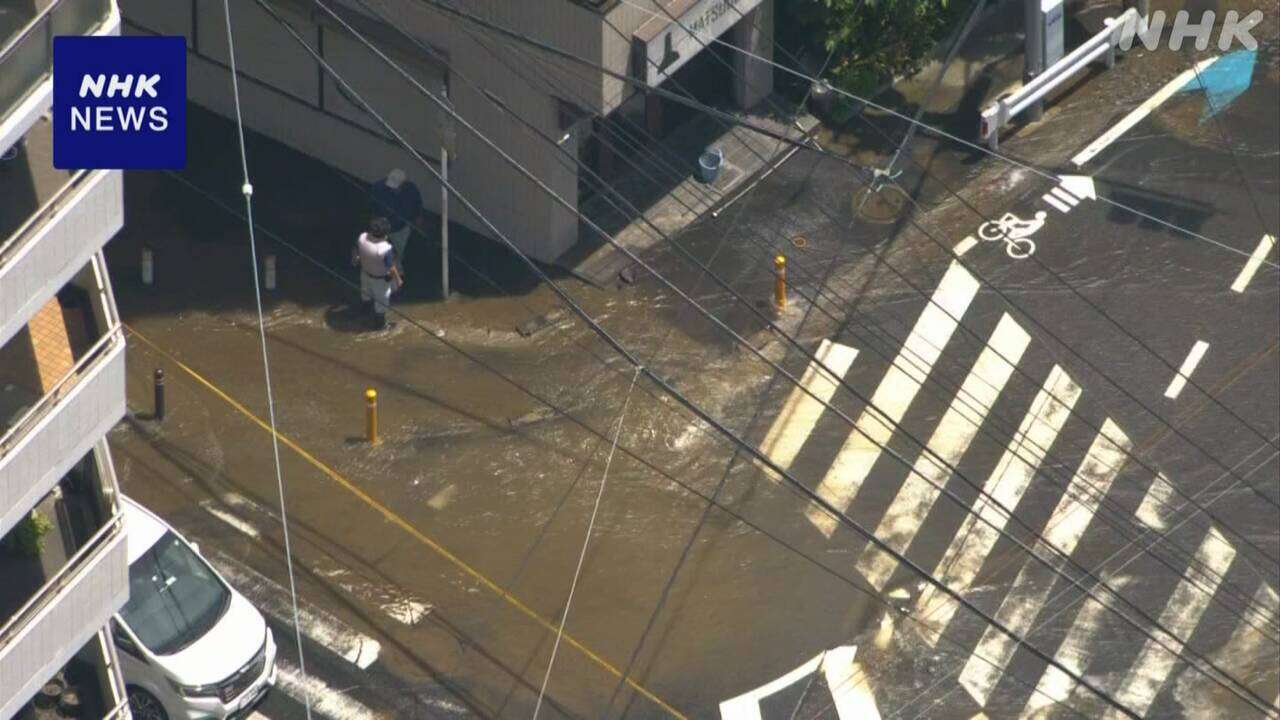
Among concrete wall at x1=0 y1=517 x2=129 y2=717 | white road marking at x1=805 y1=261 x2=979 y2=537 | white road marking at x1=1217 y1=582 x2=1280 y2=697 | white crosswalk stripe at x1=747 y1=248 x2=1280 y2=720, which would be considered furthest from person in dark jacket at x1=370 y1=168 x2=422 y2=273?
white road marking at x1=1217 y1=582 x2=1280 y2=697

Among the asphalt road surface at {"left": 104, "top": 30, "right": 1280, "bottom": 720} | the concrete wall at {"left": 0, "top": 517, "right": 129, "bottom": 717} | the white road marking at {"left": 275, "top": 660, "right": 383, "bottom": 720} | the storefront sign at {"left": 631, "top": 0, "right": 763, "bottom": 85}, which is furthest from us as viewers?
the storefront sign at {"left": 631, "top": 0, "right": 763, "bottom": 85}

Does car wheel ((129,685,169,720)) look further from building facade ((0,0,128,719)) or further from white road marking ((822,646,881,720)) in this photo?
white road marking ((822,646,881,720))

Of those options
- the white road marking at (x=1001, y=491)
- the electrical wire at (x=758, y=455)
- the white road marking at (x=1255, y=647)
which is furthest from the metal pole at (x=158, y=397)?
the white road marking at (x=1255, y=647)

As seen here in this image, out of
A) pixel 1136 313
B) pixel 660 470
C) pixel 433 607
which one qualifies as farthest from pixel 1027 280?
pixel 433 607

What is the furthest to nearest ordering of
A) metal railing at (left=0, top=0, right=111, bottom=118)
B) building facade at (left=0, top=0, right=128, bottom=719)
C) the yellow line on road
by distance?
the yellow line on road, building facade at (left=0, top=0, right=128, bottom=719), metal railing at (left=0, top=0, right=111, bottom=118)

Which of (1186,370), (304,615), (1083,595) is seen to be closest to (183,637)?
(304,615)

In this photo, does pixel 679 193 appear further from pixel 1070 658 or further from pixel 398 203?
pixel 1070 658

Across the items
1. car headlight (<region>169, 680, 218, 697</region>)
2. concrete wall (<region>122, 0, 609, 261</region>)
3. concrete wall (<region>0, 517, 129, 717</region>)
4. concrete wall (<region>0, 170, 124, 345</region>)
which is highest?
concrete wall (<region>122, 0, 609, 261</region>)
